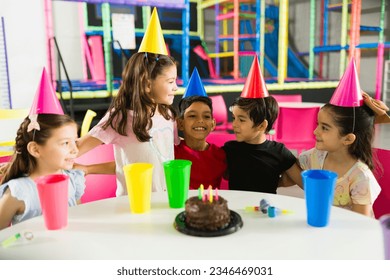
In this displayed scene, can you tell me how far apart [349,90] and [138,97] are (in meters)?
0.72

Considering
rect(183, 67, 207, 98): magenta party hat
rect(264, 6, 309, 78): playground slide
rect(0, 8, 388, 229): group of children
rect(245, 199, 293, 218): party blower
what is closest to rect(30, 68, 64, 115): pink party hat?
rect(0, 8, 388, 229): group of children

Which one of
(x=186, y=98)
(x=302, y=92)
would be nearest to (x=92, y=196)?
(x=186, y=98)

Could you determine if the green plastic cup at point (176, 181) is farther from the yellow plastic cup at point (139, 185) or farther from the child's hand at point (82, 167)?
the child's hand at point (82, 167)

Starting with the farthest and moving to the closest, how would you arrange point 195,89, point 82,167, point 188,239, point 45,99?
point 195,89 < point 82,167 < point 45,99 < point 188,239

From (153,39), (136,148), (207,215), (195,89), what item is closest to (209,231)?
(207,215)

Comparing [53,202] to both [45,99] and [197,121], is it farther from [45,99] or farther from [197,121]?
[197,121]

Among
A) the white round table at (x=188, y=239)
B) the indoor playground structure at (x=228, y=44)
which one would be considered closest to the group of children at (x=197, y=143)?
the white round table at (x=188, y=239)

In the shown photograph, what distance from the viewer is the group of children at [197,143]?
1176 mm

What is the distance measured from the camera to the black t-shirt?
147 centimetres

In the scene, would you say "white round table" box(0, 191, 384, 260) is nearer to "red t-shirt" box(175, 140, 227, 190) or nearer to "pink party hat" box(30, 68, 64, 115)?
"pink party hat" box(30, 68, 64, 115)

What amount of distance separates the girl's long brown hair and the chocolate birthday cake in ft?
2.01

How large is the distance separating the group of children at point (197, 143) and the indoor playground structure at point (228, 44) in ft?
9.79

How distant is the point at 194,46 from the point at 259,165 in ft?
19.3

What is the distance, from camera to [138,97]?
1.42 m
